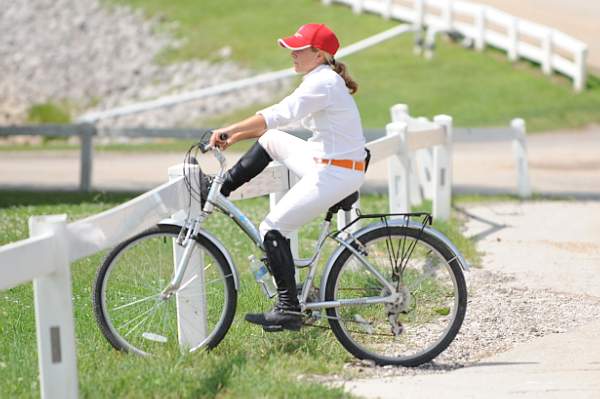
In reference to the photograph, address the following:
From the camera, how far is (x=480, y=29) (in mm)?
32875

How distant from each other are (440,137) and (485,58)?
19.6 metres

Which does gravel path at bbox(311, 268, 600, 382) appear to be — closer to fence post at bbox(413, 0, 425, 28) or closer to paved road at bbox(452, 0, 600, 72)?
paved road at bbox(452, 0, 600, 72)

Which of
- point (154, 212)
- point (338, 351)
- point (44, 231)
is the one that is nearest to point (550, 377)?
point (338, 351)

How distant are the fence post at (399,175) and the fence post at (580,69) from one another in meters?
17.9

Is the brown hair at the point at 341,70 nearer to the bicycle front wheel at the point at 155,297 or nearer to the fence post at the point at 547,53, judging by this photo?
the bicycle front wheel at the point at 155,297

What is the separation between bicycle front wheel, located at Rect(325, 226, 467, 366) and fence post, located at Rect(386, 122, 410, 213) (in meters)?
4.29

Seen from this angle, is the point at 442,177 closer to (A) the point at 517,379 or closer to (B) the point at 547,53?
(A) the point at 517,379

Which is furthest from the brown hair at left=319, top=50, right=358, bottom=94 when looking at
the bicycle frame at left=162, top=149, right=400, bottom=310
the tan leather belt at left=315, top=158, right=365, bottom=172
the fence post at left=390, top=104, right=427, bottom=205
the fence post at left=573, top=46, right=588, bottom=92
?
the fence post at left=573, top=46, right=588, bottom=92

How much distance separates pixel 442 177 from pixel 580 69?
662 inches

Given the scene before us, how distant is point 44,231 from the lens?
5879 mm

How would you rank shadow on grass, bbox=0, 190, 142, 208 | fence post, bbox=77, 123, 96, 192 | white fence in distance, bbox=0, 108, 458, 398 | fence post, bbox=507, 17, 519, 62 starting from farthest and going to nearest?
1. fence post, bbox=507, 17, 519, 62
2. fence post, bbox=77, 123, 96, 192
3. shadow on grass, bbox=0, 190, 142, 208
4. white fence in distance, bbox=0, 108, 458, 398

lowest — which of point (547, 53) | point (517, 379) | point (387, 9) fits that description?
point (517, 379)

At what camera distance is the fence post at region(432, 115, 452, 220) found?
522 inches

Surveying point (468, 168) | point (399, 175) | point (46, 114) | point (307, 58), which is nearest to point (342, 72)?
point (307, 58)
